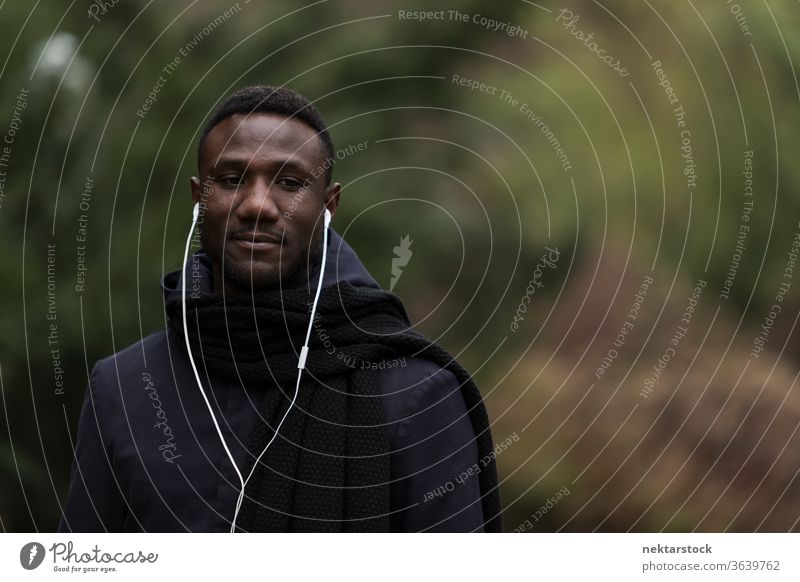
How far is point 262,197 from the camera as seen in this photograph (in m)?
2.07

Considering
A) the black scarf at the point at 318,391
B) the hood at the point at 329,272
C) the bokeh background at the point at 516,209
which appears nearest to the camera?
the black scarf at the point at 318,391

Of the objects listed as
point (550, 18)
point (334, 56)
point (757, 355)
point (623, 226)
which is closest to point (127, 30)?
point (334, 56)

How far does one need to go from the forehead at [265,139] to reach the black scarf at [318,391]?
9.0 inches

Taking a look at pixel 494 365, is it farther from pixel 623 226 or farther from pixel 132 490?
pixel 132 490

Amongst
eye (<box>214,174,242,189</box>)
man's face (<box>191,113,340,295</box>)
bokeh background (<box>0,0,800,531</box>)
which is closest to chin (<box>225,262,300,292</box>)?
man's face (<box>191,113,340,295</box>)

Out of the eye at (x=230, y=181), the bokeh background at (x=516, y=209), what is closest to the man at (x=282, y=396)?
the eye at (x=230, y=181)

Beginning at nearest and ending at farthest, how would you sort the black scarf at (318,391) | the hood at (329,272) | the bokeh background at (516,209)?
the black scarf at (318,391) → the hood at (329,272) → the bokeh background at (516,209)

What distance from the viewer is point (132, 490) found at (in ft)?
6.89

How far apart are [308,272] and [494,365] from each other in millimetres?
3487

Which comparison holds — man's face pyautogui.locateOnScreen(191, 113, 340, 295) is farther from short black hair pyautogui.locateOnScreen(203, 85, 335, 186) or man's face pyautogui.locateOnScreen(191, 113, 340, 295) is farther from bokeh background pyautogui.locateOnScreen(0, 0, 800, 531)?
bokeh background pyautogui.locateOnScreen(0, 0, 800, 531)

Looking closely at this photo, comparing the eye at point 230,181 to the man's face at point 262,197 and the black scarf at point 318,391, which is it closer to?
the man's face at point 262,197

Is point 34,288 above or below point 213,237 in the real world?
below

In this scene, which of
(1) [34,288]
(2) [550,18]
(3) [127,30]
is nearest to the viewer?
(1) [34,288]

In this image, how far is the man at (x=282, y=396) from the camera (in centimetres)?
203
